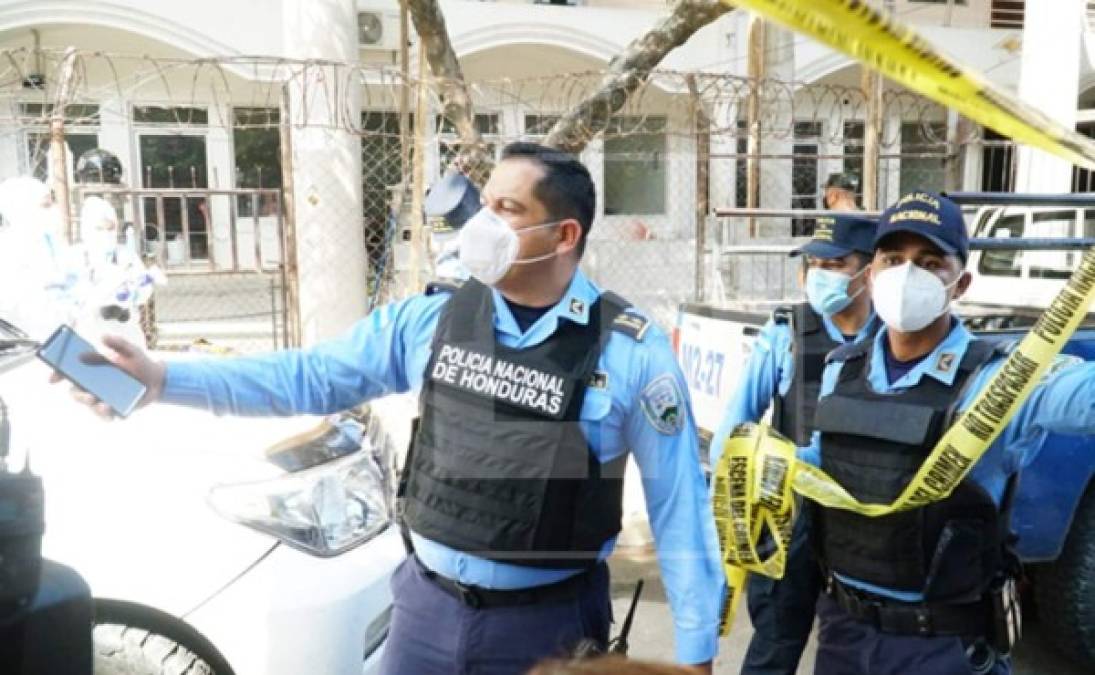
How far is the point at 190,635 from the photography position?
7.50 feet

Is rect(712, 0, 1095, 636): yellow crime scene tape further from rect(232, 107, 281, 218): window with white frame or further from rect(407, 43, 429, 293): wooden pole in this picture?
rect(232, 107, 281, 218): window with white frame

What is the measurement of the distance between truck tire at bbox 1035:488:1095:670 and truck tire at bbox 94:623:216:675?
2.88 m

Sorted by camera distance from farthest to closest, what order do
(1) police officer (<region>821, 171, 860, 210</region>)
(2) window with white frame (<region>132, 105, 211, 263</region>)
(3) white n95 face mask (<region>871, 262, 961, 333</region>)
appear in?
(2) window with white frame (<region>132, 105, 211, 263</region>), (1) police officer (<region>821, 171, 860, 210</region>), (3) white n95 face mask (<region>871, 262, 961, 333</region>)

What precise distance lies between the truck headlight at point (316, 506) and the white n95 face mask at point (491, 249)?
0.84 metres

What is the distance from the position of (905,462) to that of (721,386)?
1.90 meters

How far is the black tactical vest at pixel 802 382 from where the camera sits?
9.41 feet

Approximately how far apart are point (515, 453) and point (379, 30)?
12698 mm

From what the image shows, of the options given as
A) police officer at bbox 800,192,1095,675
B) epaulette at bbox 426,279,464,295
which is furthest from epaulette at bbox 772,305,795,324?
epaulette at bbox 426,279,464,295

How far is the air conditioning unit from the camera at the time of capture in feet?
44.2

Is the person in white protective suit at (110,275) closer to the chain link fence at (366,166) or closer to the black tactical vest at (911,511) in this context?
the chain link fence at (366,166)

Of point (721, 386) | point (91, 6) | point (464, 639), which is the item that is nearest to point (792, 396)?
point (721, 386)

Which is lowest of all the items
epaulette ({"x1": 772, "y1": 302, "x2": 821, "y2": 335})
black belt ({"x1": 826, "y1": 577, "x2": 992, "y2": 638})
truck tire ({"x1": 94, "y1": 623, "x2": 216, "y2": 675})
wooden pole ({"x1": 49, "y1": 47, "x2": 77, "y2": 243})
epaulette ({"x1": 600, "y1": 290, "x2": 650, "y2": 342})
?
truck tire ({"x1": 94, "y1": 623, "x2": 216, "y2": 675})

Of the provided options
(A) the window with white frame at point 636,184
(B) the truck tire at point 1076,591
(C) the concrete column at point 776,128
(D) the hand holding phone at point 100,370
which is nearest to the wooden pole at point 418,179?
(B) the truck tire at point 1076,591

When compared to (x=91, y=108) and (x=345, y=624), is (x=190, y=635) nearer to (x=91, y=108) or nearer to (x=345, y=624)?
(x=345, y=624)
